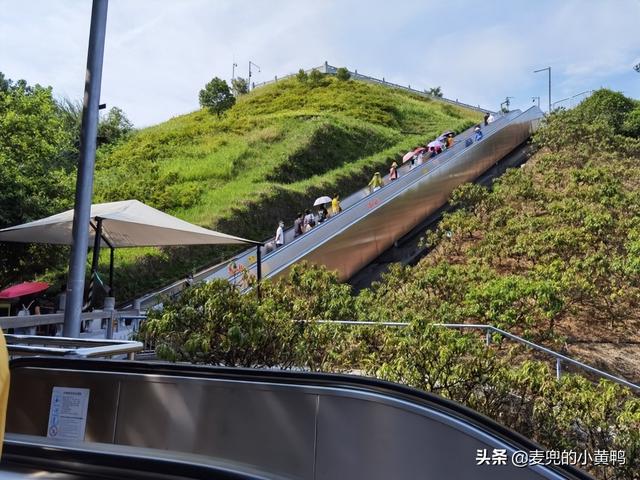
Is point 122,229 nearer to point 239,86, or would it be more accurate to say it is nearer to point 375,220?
point 375,220

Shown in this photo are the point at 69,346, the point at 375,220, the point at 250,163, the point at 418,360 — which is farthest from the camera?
the point at 250,163

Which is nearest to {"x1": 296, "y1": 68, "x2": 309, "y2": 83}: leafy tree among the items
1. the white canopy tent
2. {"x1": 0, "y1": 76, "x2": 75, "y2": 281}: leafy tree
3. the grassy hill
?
the grassy hill

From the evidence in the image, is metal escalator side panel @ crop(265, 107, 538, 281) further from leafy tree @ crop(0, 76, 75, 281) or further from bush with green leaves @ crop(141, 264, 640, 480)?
bush with green leaves @ crop(141, 264, 640, 480)

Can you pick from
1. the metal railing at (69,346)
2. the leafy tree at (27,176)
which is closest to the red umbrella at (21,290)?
the leafy tree at (27,176)

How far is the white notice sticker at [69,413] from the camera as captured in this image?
9.35ft

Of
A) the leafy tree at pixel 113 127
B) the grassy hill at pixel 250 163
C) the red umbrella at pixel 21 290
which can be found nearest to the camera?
the red umbrella at pixel 21 290

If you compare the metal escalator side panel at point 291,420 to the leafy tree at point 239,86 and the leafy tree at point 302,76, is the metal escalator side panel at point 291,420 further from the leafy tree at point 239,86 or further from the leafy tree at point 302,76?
the leafy tree at point 239,86

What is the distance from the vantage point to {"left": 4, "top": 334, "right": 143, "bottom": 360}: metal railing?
9.37 ft

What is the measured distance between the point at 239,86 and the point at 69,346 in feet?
177

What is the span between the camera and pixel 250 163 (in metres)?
24.5

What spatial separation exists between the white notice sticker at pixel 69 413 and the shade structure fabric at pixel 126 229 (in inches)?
176

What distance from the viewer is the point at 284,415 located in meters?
2.62

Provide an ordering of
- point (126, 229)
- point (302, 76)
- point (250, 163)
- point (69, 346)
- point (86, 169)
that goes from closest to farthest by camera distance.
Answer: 1. point (69, 346)
2. point (86, 169)
3. point (126, 229)
4. point (250, 163)
5. point (302, 76)

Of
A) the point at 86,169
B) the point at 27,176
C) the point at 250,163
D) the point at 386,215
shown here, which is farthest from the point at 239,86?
the point at 86,169
